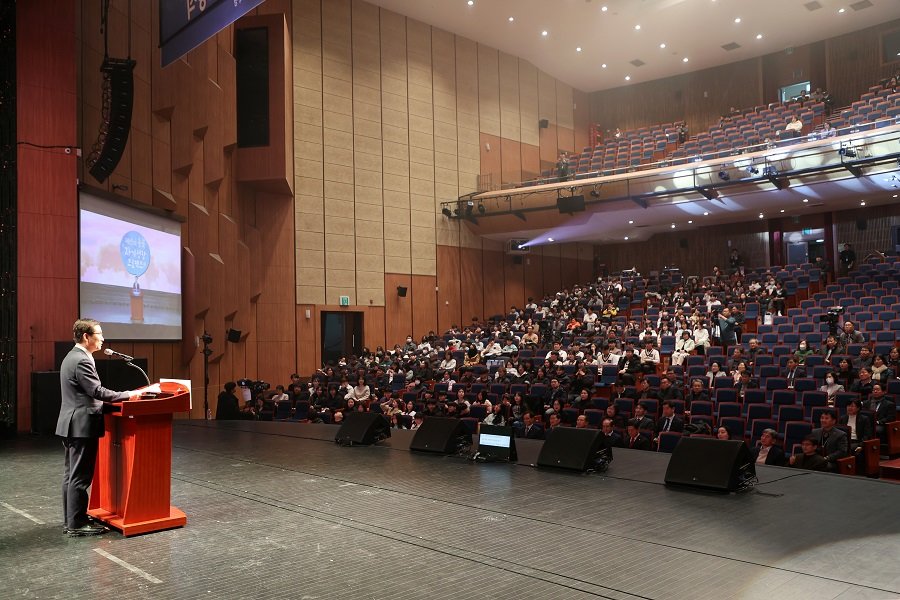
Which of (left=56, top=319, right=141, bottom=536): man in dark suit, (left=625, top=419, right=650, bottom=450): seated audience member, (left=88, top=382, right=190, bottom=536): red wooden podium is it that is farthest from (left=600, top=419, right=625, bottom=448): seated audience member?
(left=56, top=319, right=141, bottom=536): man in dark suit

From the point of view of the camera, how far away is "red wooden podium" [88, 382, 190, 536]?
Result: 11.2 feet

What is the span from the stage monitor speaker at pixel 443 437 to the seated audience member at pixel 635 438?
1.66 metres

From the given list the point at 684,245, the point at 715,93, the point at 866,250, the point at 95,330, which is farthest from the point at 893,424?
the point at 715,93

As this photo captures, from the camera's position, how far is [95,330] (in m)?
3.52

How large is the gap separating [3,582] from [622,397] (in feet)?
21.2

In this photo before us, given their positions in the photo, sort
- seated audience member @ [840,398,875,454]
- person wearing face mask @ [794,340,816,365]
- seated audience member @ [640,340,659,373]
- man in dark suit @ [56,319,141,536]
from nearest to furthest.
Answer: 1. man in dark suit @ [56,319,141,536]
2. seated audience member @ [840,398,875,454]
3. person wearing face mask @ [794,340,816,365]
4. seated audience member @ [640,340,659,373]

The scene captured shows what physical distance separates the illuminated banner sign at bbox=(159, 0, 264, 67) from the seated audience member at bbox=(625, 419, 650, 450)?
479 cm

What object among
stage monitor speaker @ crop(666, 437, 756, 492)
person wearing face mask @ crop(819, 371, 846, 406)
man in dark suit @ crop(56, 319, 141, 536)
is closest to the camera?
man in dark suit @ crop(56, 319, 141, 536)

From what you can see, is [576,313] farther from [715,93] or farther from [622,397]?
[715,93]

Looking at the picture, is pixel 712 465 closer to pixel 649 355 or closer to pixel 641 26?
pixel 649 355

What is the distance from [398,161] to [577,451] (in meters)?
12.7

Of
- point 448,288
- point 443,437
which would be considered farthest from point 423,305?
point 443,437

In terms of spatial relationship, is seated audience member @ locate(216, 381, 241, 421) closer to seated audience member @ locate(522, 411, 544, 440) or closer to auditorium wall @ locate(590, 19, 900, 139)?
seated audience member @ locate(522, 411, 544, 440)

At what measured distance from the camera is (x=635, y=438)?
646 centimetres
